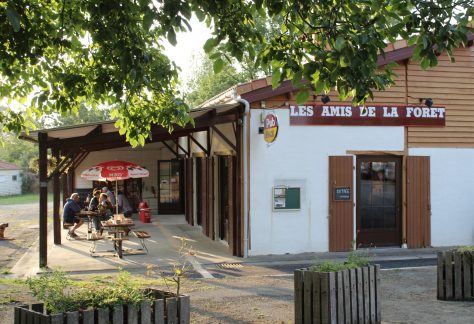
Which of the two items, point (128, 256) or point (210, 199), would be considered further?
point (210, 199)

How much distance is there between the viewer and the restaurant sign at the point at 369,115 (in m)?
13.8

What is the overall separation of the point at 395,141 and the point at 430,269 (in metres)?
3.80

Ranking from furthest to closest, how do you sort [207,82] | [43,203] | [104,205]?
[207,82] < [104,205] < [43,203]

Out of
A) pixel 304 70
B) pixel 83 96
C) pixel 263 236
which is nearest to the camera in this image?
pixel 304 70

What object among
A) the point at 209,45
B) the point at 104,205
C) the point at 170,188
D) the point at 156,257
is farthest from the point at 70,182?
the point at 209,45

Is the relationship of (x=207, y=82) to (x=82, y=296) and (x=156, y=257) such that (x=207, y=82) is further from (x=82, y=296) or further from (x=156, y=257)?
(x=82, y=296)

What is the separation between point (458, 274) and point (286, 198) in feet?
18.1

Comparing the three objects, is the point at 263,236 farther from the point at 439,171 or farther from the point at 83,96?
the point at 83,96

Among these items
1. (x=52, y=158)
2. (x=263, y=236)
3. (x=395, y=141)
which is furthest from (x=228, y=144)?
(x=52, y=158)

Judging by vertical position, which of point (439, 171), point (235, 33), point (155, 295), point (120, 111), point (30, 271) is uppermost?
point (235, 33)

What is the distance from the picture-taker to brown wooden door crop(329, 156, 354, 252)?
13961 millimetres

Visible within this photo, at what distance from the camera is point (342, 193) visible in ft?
46.0

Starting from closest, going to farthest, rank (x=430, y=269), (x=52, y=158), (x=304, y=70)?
A: (x=304, y=70) < (x=430, y=269) < (x=52, y=158)

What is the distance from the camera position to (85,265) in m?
12.4
